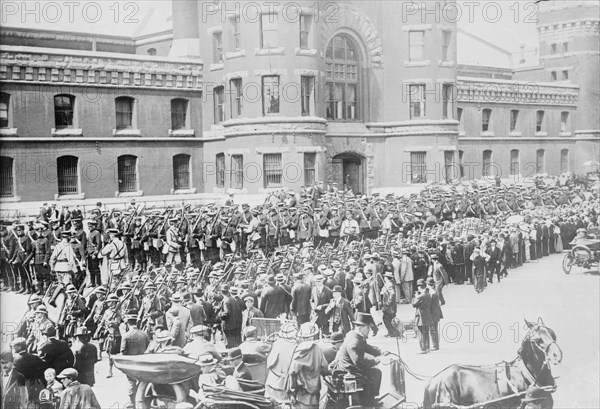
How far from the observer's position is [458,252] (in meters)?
16.0

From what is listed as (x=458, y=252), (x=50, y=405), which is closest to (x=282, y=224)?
(x=458, y=252)

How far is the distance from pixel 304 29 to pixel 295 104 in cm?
308

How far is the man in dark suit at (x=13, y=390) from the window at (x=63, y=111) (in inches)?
212

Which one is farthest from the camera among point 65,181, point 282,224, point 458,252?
point 282,224

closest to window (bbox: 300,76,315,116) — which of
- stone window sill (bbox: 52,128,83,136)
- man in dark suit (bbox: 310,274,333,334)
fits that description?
stone window sill (bbox: 52,128,83,136)

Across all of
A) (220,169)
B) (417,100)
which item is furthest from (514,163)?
(220,169)

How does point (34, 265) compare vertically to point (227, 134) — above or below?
below

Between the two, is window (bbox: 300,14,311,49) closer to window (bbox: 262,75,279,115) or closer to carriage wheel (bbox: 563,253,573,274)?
window (bbox: 262,75,279,115)

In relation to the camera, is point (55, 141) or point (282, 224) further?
point (282, 224)

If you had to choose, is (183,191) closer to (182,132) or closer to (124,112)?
(124,112)

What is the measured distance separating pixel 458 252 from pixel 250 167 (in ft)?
38.4

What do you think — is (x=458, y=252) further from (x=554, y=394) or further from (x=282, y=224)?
(x=282, y=224)

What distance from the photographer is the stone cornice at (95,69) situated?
14312mm

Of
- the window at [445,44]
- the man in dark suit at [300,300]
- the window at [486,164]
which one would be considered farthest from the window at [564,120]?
the man in dark suit at [300,300]
